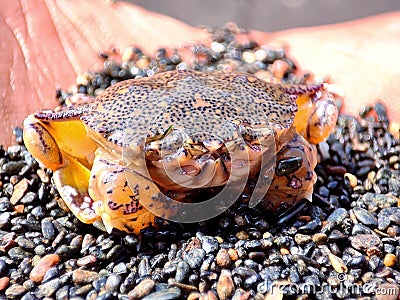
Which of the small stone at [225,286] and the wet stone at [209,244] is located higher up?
the wet stone at [209,244]

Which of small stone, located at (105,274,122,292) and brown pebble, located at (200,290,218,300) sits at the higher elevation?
small stone, located at (105,274,122,292)

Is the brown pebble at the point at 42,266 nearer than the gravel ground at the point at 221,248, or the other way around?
the gravel ground at the point at 221,248

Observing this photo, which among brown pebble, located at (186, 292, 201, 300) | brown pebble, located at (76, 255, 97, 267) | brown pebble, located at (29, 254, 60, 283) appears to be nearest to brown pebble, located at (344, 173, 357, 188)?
brown pebble, located at (186, 292, 201, 300)

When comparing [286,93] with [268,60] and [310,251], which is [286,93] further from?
[268,60]

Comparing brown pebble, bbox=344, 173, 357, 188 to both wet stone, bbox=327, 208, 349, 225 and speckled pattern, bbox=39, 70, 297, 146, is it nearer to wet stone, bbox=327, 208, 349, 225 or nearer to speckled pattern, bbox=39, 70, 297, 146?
wet stone, bbox=327, 208, 349, 225

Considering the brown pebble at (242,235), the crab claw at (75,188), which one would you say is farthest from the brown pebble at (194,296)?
Result: the crab claw at (75,188)

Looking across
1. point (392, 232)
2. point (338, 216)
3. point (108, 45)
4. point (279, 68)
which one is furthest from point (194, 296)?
point (108, 45)

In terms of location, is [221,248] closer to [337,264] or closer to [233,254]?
[233,254]

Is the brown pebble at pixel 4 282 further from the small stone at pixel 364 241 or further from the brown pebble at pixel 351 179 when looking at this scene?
the brown pebble at pixel 351 179
